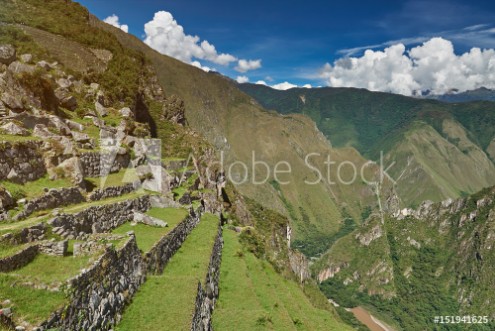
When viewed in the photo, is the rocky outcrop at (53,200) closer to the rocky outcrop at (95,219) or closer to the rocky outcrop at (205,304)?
the rocky outcrop at (95,219)

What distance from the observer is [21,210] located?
15.5 metres

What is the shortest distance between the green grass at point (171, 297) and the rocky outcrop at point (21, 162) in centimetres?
831

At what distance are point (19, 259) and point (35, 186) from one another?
8.53 meters

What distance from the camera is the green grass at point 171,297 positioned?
12.7 metres

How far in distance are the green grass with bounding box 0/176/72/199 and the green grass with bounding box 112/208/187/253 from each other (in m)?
3.94

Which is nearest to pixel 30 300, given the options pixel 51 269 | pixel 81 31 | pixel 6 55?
pixel 51 269

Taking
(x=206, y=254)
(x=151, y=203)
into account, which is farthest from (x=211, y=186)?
(x=206, y=254)

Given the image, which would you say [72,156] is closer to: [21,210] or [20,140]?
[20,140]

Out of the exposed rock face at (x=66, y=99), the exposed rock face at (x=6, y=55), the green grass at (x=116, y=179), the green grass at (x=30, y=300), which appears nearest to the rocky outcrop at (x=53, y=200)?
the green grass at (x=116, y=179)

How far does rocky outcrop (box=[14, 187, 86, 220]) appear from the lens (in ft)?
52.0

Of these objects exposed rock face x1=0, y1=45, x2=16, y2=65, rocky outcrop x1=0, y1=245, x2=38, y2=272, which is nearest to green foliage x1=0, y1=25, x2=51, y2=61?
exposed rock face x1=0, y1=45, x2=16, y2=65

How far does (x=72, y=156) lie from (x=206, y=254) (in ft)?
32.7

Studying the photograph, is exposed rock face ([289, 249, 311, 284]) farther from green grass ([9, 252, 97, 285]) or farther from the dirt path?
the dirt path

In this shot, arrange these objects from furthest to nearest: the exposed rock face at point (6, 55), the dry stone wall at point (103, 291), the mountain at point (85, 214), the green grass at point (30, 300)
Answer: the exposed rock face at point (6, 55) < the mountain at point (85, 214) < the dry stone wall at point (103, 291) < the green grass at point (30, 300)
